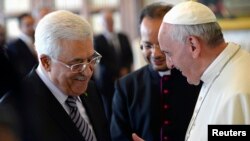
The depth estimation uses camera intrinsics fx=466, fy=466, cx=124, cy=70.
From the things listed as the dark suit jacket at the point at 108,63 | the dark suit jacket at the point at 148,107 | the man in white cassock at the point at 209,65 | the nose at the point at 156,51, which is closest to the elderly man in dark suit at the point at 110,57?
the dark suit jacket at the point at 108,63

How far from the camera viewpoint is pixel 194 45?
1987mm

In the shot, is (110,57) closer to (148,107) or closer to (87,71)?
(148,107)

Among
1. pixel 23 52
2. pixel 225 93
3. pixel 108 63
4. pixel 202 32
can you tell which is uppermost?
pixel 202 32

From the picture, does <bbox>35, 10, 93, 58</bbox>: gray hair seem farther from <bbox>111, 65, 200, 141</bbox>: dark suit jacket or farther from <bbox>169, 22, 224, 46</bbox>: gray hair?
<bbox>111, 65, 200, 141</bbox>: dark suit jacket

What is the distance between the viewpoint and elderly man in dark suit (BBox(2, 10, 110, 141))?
2.05 m

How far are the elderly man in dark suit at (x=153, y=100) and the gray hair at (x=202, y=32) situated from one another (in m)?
0.51

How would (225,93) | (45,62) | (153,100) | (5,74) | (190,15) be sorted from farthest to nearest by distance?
1. (153,100)
2. (45,62)
3. (190,15)
4. (225,93)
5. (5,74)

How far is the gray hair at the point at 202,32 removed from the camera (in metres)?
1.98

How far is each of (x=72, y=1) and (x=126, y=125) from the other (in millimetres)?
5550

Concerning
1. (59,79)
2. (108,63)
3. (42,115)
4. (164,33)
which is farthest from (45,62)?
(108,63)

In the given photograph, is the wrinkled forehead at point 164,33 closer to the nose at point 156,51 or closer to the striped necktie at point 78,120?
the nose at point 156,51

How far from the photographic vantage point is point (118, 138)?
8.54ft

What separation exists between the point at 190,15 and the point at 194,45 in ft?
0.52

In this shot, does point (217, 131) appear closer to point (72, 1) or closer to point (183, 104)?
point (183, 104)
